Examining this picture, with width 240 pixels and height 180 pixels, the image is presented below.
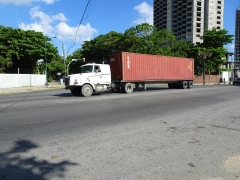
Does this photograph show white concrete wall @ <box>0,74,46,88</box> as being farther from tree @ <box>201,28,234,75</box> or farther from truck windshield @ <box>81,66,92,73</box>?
tree @ <box>201,28,234,75</box>

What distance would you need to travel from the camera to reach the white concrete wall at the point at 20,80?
27803 millimetres

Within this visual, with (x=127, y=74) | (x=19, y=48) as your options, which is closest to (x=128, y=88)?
(x=127, y=74)

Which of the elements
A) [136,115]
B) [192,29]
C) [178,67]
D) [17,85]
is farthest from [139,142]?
[192,29]

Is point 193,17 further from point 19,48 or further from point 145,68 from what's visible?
point 145,68

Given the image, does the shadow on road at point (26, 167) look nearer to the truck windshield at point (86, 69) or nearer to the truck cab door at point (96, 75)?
the truck cab door at point (96, 75)

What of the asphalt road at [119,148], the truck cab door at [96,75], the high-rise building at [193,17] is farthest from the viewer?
the high-rise building at [193,17]

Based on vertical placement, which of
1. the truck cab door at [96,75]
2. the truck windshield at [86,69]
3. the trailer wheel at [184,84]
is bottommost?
the trailer wheel at [184,84]

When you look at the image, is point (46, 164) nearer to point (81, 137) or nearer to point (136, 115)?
point (81, 137)

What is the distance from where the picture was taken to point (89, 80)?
48.0 ft

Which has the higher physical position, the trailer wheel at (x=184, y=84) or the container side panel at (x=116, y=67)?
the container side panel at (x=116, y=67)

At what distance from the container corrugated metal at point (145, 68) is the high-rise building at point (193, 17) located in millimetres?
73121

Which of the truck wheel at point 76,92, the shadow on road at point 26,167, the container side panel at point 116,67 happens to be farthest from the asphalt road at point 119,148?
the container side panel at point 116,67

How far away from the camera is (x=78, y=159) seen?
3.64 metres

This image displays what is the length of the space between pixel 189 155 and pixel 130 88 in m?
13.6
